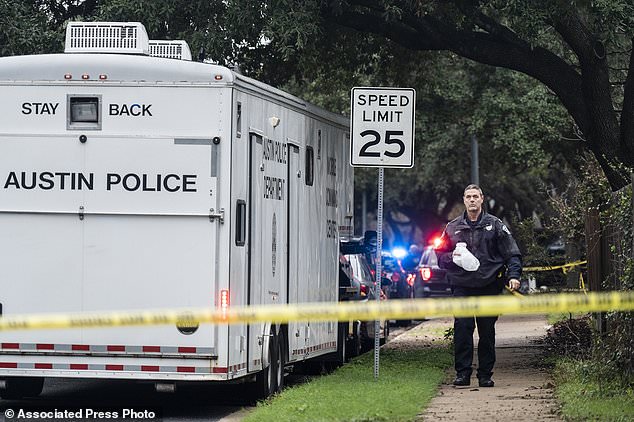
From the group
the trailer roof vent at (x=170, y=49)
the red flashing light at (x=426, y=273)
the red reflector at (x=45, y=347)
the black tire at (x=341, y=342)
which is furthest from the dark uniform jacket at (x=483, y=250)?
the red flashing light at (x=426, y=273)

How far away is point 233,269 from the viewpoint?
466 inches

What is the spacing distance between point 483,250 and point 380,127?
6.36 ft

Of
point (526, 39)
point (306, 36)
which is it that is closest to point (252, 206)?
point (306, 36)

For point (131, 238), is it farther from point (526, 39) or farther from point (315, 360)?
point (526, 39)

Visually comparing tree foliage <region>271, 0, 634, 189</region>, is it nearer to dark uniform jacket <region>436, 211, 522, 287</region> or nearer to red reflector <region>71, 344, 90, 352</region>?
dark uniform jacket <region>436, 211, 522, 287</region>

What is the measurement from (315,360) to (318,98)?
1958cm

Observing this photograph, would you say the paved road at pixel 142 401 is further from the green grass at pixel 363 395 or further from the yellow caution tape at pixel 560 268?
the yellow caution tape at pixel 560 268

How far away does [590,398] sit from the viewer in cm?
1122

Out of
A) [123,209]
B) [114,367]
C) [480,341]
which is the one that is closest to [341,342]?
[480,341]

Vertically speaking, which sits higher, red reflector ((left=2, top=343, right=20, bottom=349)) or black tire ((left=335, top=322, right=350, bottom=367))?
red reflector ((left=2, top=343, right=20, bottom=349))

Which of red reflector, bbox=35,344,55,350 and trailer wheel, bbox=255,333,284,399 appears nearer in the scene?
red reflector, bbox=35,344,55,350

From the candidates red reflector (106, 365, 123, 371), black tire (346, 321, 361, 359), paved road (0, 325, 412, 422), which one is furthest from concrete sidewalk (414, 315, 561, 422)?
red reflector (106, 365, 123, 371)

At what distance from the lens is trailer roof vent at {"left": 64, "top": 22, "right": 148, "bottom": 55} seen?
41.1 feet

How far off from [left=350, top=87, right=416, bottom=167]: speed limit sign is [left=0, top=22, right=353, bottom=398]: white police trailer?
7.14 feet
